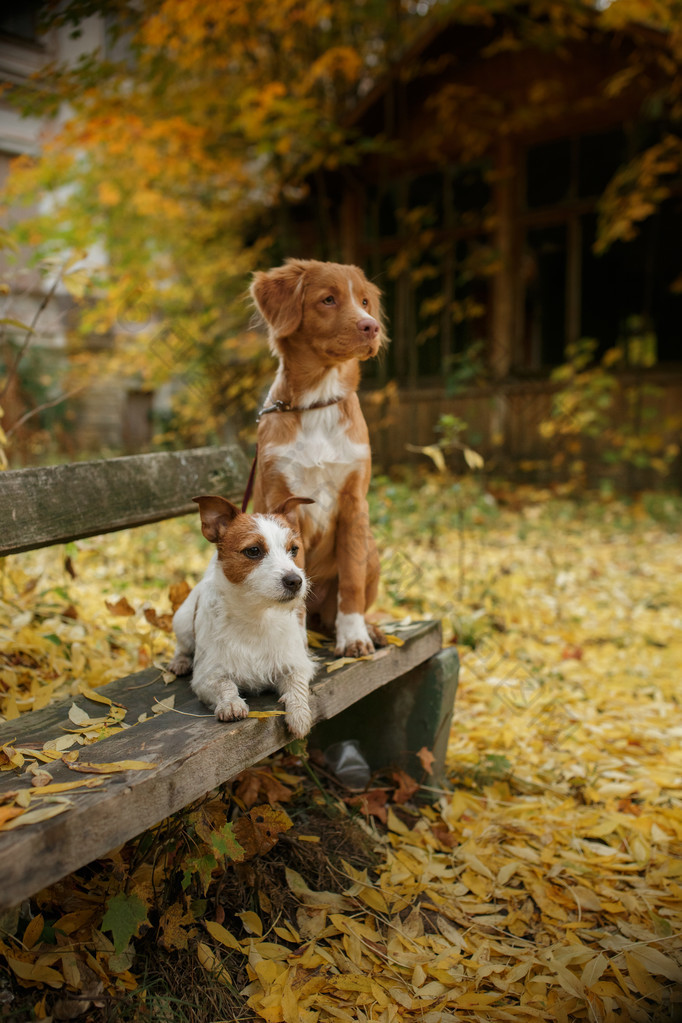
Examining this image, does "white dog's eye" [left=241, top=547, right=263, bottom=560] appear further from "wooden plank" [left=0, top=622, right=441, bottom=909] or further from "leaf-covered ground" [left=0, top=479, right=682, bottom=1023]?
"leaf-covered ground" [left=0, top=479, right=682, bottom=1023]

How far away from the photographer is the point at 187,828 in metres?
1.97

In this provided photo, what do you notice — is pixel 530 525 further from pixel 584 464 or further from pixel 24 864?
pixel 24 864

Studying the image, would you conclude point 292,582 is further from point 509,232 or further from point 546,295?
point 546,295

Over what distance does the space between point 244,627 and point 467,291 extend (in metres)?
9.99

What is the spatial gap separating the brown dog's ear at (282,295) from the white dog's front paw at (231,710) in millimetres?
1108

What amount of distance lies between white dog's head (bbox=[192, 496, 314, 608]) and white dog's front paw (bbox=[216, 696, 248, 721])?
0.84ft

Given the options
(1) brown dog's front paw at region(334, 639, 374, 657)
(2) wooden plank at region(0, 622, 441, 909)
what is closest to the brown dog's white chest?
(1) brown dog's front paw at region(334, 639, 374, 657)

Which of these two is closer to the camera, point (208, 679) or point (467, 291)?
point (208, 679)

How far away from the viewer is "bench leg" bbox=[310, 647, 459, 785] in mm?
2801

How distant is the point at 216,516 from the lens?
1.88 meters

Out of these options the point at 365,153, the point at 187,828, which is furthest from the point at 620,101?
the point at 187,828

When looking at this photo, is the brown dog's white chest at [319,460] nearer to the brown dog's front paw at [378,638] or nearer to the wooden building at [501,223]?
the brown dog's front paw at [378,638]

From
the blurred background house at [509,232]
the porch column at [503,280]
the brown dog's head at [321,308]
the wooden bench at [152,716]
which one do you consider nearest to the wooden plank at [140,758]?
the wooden bench at [152,716]

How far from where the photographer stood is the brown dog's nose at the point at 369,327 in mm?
2064
